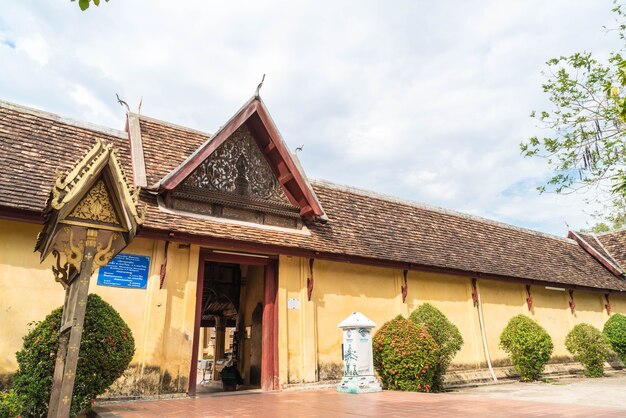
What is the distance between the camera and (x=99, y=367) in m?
6.25

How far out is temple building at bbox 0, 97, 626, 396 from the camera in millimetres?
8484

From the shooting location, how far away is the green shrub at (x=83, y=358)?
5.86 meters

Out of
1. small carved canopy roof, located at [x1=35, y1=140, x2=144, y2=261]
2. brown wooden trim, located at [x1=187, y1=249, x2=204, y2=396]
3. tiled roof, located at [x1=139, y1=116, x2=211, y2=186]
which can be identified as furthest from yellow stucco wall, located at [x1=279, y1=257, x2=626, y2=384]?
small carved canopy roof, located at [x1=35, y1=140, x2=144, y2=261]

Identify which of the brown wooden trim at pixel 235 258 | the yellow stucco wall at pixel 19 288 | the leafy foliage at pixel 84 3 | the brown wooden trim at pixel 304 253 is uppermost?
the leafy foliage at pixel 84 3

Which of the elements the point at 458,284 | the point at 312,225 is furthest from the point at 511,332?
the point at 312,225

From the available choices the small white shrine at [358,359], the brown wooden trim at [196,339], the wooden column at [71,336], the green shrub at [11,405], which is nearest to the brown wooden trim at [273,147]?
the brown wooden trim at [196,339]

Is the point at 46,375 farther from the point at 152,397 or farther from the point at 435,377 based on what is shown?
the point at 435,377

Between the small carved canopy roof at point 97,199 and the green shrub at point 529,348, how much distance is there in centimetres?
1212

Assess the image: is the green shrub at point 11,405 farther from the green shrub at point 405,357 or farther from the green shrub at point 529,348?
the green shrub at point 529,348

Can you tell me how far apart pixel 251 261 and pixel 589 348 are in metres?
12.1

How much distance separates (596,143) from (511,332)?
6.53 m

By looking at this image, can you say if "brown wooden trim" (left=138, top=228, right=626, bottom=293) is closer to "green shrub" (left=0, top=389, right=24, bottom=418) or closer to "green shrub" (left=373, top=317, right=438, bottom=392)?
"green shrub" (left=373, top=317, right=438, bottom=392)

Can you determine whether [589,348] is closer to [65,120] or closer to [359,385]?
[359,385]

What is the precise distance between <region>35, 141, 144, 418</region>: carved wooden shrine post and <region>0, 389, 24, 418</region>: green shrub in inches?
18.5
